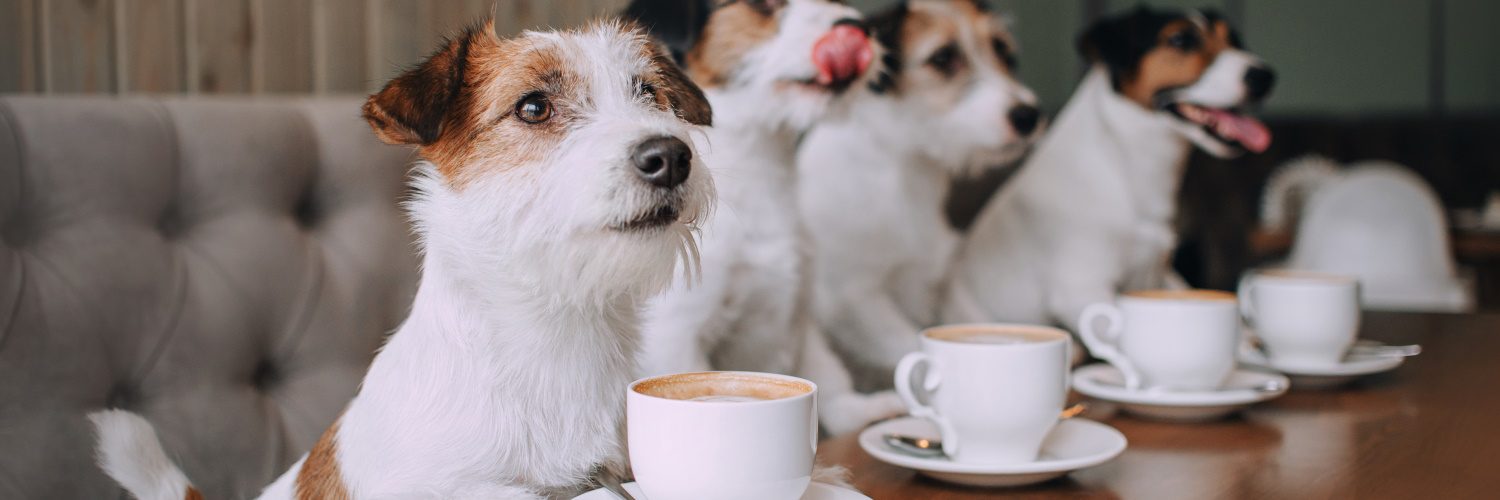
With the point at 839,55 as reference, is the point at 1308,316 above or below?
below

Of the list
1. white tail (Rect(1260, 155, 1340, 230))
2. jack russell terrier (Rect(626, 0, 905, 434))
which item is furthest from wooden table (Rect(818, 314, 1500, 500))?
white tail (Rect(1260, 155, 1340, 230))

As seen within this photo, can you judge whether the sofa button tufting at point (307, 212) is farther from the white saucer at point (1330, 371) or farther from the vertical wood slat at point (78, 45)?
the white saucer at point (1330, 371)

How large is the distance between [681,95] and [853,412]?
0.48 m

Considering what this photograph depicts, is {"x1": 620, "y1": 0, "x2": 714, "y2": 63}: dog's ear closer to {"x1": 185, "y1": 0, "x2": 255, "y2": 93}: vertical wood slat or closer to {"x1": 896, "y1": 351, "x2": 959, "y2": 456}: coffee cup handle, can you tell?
{"x1": 896, "y1": 351, "x2": 959, "y2": 456}: coffee cup handle

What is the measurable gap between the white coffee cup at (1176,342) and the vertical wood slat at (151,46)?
1.12 meters

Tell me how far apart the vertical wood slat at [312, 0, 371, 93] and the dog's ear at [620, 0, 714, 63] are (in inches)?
23.5

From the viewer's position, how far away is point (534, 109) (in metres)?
0.67

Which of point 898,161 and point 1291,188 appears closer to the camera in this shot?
point 898,161

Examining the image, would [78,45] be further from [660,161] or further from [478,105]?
[660,161]

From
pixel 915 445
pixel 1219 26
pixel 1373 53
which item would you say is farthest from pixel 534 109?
pixel 1373 53

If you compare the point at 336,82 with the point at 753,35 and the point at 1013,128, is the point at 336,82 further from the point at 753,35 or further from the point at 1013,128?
the point at 1013,128

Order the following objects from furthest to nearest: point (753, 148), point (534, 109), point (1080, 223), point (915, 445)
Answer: point (1080, 223), point (753, 148), point (915, 445), point (534, 109)

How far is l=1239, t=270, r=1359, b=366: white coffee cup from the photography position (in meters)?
1.09

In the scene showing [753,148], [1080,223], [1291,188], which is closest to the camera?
[753,148]
